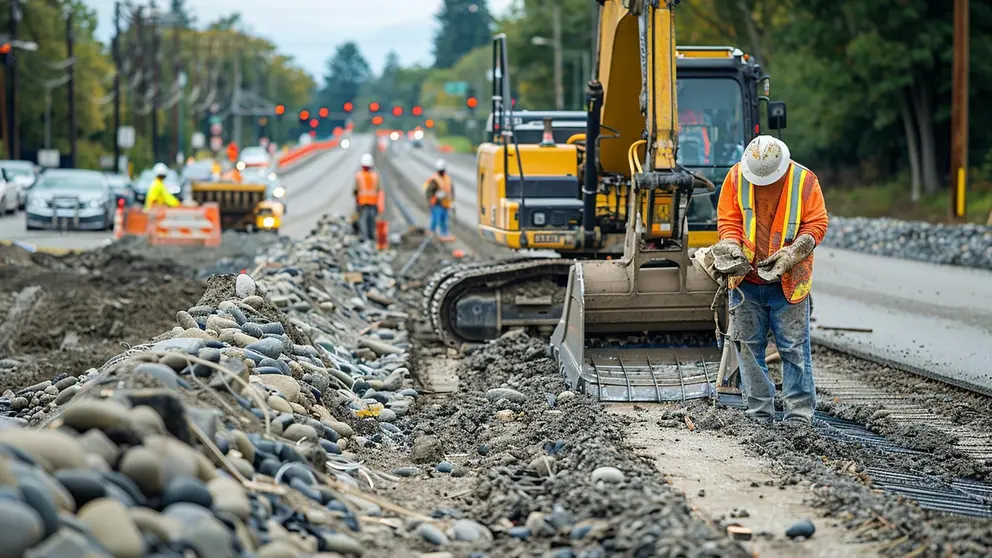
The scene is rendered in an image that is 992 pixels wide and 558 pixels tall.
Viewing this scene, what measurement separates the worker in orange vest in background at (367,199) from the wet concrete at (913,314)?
31.7ft

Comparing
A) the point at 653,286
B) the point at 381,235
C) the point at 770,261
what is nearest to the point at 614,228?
the point at 653,286

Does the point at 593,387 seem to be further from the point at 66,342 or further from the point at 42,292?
the point at 42,292

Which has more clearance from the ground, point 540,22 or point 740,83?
point 540,22

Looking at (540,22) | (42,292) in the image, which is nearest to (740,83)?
(42,292)

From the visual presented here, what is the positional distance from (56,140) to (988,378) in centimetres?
6238

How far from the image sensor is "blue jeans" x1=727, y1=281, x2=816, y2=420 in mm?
9641

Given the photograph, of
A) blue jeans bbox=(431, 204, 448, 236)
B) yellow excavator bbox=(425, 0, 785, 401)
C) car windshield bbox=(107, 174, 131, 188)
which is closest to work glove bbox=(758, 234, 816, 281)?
yellow excavator bbox=(425, 0, 785, 401)

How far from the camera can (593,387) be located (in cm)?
1091

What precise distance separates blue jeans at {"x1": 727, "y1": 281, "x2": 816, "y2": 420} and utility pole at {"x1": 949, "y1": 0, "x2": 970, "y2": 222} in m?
21.2

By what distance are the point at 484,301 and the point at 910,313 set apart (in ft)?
22.0

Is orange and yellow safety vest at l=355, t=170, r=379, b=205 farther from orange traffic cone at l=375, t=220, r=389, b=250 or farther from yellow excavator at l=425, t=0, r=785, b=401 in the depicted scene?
yellow excavator at l=425, t=0, r=785, b=401

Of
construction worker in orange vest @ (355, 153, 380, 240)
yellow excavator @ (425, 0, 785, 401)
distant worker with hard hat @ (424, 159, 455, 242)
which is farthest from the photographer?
construction worker in orange vest @ (355, 153, 380, 240)

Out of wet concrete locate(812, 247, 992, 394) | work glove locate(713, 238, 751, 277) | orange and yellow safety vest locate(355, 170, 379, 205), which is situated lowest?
wet concrete locate(812, 247, 992, 394)

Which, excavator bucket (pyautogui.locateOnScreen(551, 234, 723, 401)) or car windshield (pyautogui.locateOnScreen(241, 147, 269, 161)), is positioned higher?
car windshield (pyautogui.locateOnScreen(241, 147, 269, 161))
